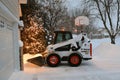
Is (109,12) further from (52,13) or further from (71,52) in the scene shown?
(71,52)

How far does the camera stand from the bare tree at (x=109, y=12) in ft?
84.2

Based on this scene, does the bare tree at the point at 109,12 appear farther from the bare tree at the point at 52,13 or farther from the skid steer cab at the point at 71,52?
the skid steer cab at the point at 71,52

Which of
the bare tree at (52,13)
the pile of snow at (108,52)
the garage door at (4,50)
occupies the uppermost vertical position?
the bare tree at (52,13)

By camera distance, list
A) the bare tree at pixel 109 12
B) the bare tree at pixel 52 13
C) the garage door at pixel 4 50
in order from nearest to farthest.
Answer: the garage door at pixel 4 50
the bare tree at pixel 52 13
the bare tree at pixel 109 12

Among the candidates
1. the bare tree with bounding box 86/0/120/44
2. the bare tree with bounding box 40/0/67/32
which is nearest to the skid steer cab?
the bare tree with bounding box 40/0/67/32

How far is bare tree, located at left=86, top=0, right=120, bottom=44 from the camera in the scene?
2567cm

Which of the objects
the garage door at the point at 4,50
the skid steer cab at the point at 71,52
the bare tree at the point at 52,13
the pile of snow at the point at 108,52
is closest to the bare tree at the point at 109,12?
the bare tree at the point at 52,13

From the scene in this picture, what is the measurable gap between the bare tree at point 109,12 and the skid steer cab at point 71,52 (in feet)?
41.9

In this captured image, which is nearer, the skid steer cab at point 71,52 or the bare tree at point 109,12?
the skid steer cab at point 71,52

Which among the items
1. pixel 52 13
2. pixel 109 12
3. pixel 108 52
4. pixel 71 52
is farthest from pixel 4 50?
pixel 109 12

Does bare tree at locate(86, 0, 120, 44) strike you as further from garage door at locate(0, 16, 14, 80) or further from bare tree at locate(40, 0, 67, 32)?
garage door at locate(0, 16, 14, 80)

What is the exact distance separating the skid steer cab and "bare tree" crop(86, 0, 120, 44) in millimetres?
12771

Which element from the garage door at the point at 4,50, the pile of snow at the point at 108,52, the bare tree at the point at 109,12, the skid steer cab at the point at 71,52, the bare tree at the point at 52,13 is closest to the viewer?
the garage door at the point at 4,50

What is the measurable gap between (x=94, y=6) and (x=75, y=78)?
720 inches
